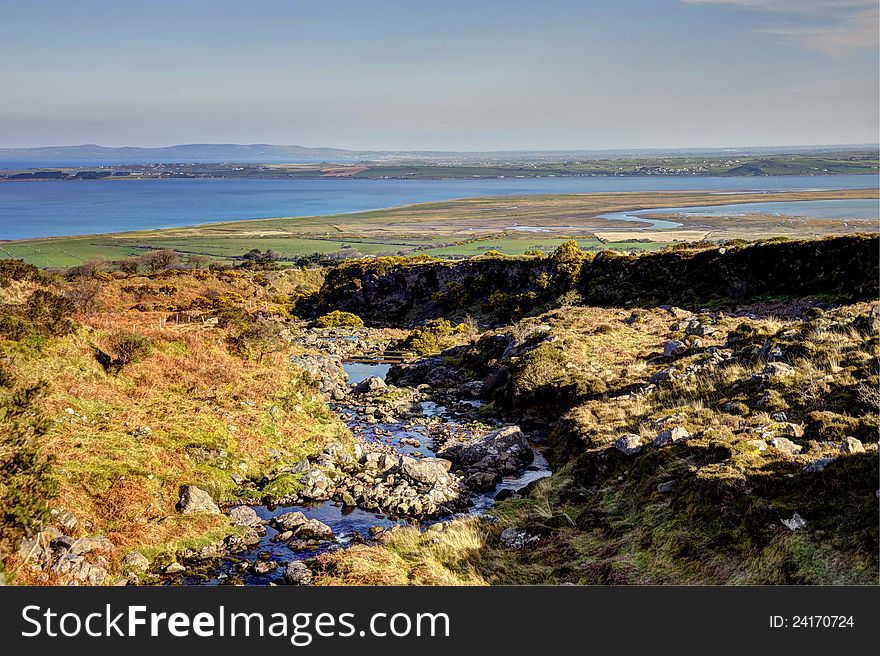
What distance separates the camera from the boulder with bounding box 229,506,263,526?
16.7 metres

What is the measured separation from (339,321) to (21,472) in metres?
39.1

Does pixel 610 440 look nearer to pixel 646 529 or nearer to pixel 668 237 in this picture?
pixel 646 529

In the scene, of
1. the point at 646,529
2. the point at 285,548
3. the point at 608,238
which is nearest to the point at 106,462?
the point at 285,548

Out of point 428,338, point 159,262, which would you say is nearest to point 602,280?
point 428,338

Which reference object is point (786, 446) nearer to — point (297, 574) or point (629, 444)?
point (629, 444)

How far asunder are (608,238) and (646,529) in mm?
98760

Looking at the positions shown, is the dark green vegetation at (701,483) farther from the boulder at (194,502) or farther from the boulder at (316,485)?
the boulder at (194,502)

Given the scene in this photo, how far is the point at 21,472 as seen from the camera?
1495 cm

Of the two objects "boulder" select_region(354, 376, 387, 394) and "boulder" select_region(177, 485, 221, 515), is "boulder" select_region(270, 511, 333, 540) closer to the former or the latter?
"boulder" select_region(177, 485, 221, 515)

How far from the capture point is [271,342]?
102 ft

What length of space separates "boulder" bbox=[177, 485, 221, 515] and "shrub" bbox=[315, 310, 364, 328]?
35.7m

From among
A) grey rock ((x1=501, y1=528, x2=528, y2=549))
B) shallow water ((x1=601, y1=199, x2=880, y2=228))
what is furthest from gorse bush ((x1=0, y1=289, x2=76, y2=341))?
shallow water ((x1=601, y1=199, x2=880, y2=228))

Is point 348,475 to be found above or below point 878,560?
below

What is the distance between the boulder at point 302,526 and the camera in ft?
52.6
